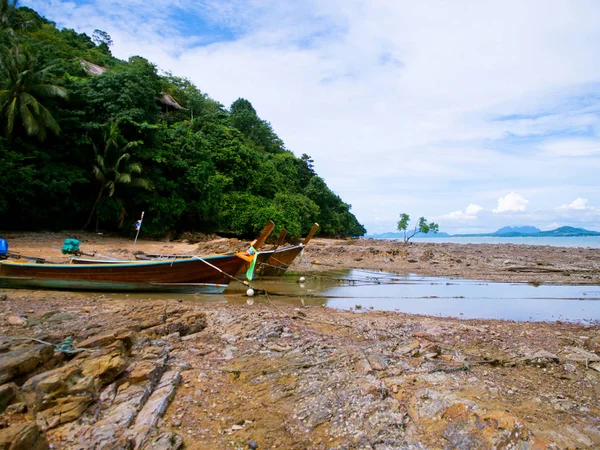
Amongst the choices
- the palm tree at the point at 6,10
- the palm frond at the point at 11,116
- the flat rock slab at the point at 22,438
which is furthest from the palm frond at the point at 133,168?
the flat rock slab at the point at 22,438

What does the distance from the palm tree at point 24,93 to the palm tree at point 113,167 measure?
92.2 inches

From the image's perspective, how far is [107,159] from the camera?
19.7 meters

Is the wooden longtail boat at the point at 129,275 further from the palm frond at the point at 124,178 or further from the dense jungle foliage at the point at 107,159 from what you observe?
the palm frond at the point at 124,178

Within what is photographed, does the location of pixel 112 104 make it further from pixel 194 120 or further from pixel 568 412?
pixel 568 412

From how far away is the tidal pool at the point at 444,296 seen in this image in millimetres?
10060

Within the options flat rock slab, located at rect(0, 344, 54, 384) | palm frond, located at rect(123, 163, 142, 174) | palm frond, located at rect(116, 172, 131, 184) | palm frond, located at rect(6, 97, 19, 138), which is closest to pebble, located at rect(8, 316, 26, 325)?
flat rock slab, located at rect(0, 344, 54, 384)

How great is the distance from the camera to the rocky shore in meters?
3.41

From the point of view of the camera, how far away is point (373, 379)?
15.0ft

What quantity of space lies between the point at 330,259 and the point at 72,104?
17.6 metres

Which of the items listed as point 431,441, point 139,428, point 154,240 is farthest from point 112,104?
point 431,441

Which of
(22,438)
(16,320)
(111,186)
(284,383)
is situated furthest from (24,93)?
(284,383)

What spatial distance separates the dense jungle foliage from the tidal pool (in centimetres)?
1056

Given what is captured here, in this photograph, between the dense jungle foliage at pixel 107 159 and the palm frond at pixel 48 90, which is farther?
the palm frond at pixel 48 90

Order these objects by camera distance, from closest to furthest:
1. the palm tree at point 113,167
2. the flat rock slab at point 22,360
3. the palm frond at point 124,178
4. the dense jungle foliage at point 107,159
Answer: the flat rock slab at point 22,360
the dense jungle foliage at point 107,159
the palm frond at point 124,178
the palm tree at point 113,167
